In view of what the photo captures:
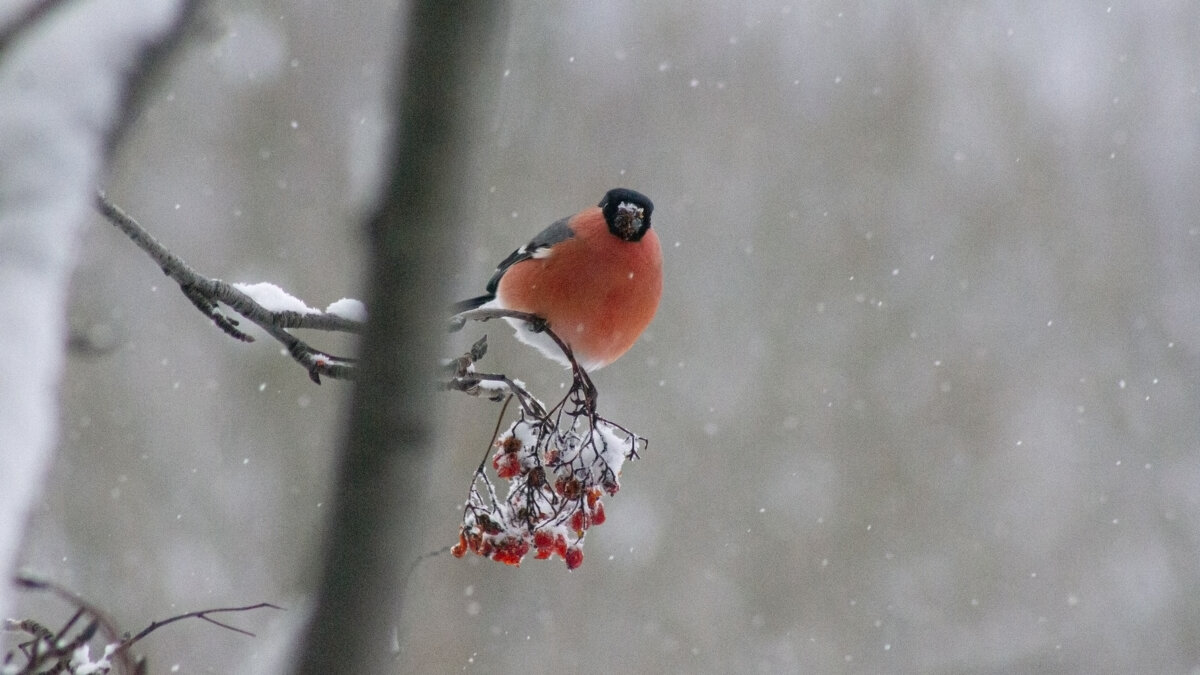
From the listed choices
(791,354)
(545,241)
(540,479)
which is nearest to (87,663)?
Result: (540,479)

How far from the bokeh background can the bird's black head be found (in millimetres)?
3662

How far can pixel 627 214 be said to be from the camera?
274cm

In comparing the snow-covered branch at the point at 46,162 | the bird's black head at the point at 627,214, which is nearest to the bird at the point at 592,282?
the bird's black head at the point at 627,214

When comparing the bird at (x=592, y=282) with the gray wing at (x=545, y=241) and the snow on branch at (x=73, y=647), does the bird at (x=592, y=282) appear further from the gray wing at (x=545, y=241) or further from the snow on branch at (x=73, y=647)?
the snow on branch at (x=73, y=647)

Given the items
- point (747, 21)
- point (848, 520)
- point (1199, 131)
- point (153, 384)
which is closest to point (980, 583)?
point (848, 520)

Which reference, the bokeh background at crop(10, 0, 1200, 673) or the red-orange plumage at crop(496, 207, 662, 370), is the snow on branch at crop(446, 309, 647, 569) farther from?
the bokeh background at crop(10, 0, 1200, 673)

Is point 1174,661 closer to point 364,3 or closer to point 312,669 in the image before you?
point 364,3

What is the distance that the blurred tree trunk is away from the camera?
1.46ft

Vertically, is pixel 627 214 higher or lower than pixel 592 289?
higher

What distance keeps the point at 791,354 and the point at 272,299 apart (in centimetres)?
588

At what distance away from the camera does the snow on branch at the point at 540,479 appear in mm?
1501

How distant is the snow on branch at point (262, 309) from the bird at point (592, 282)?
3.72 feet

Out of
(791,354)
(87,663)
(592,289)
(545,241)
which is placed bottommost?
(87,663)

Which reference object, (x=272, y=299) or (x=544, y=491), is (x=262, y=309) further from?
(x=544, y=491)
